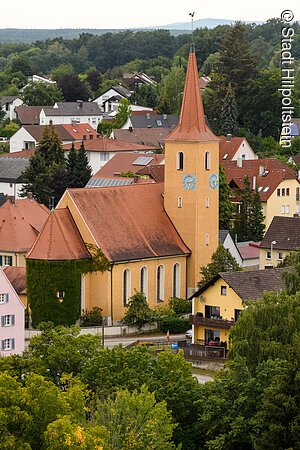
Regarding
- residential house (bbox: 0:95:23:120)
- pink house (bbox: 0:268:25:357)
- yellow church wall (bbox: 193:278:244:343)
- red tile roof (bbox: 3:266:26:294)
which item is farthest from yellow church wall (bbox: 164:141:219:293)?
residential house (bbox: 0:95:23:120)

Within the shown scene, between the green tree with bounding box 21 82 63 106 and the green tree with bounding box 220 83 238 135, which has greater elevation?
the green tree with bounding box 21 82 63 106

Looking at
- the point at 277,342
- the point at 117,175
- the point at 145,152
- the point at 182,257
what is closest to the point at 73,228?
the point at 182,257

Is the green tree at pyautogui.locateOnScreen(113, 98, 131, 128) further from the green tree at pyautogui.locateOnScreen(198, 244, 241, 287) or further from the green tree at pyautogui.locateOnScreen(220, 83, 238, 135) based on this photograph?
the green tree at pyautogui.locateOnScreen(198, 244, 241, 287)

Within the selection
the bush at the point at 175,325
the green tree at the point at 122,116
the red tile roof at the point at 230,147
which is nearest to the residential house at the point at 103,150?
the red tile roof at the point at 230,147

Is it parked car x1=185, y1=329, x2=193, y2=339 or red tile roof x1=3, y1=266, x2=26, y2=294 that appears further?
red tile roof x1=3, y1=266, x2=26, y2=294

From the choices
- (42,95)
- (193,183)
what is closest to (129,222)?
(193,183)

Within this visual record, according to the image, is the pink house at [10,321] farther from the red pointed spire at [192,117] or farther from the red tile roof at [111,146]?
the red tile roof at [111,146]

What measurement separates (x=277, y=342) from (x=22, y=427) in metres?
16.4

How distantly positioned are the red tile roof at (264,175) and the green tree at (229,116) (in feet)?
117

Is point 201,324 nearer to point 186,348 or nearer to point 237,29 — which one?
point 186,348

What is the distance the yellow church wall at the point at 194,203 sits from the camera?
81688 mm

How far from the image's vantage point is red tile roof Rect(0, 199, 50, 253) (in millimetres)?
85062

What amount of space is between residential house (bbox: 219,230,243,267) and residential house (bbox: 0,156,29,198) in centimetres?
3470

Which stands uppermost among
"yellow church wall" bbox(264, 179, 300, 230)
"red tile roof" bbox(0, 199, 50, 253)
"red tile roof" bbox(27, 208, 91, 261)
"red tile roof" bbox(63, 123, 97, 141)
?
"red tile roof" bbox(63, 123, 97, 141)
